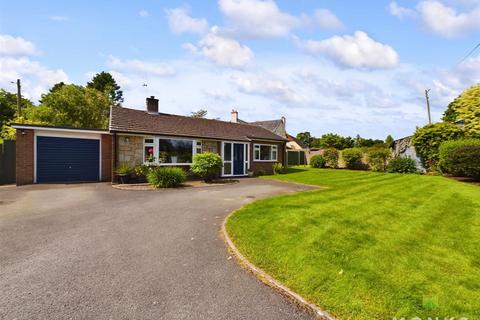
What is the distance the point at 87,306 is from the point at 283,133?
34.5 meters

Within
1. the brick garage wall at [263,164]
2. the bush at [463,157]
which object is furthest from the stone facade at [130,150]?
the bush at [463,157]

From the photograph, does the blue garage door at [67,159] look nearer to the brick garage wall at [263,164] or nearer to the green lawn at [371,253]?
the brick garage wall at [263,164]

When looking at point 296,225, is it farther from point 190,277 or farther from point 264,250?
point 190,277

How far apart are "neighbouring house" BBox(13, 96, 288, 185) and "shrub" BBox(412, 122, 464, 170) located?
14.4 m

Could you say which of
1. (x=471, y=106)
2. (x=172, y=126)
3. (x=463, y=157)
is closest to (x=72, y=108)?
(x=172, y=126)

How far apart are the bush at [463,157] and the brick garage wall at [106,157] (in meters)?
20.6

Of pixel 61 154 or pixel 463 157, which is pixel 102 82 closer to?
pixel 61 154

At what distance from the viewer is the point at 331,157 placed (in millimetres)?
28766

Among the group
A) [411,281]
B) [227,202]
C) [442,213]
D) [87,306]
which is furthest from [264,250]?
[442,213]

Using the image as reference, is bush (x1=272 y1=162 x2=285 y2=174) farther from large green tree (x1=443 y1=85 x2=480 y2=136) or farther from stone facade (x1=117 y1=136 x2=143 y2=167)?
large green tree (x1=443 y1=85 x2=480 y2=136)

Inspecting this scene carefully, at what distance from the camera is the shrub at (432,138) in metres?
20.3

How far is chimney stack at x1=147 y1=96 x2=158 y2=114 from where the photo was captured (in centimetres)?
1978

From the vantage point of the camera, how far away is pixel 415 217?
7.66 meters

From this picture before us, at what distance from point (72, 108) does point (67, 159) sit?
1827 centimetres
